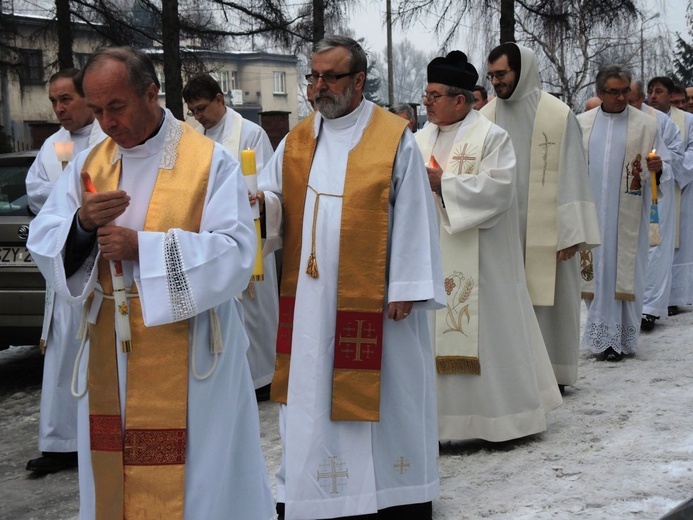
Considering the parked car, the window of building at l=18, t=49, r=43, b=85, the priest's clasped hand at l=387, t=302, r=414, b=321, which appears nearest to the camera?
the priest's clasped hand at l=387, t=302, r=414, b=321

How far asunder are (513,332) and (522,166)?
4.77 feet

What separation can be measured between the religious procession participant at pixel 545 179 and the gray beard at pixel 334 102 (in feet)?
7.16

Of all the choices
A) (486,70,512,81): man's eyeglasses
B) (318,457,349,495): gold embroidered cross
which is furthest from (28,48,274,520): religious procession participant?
(486,70,512,81): man's eyeglasses

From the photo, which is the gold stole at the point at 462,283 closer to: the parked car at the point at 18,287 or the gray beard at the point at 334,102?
the gray beard at the point at 334,102

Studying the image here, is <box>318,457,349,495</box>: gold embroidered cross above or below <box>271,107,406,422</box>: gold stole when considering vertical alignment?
below

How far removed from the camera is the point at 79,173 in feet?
12.6

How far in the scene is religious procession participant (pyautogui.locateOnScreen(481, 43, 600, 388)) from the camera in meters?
6.76

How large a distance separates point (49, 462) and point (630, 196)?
484 cm

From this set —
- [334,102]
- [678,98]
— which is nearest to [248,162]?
[334,102]

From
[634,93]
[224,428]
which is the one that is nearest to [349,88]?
[224,428]

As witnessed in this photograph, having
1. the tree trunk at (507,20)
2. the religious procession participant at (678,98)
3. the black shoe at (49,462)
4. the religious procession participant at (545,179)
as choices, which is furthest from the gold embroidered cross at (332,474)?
the tree trunk at (507,20)

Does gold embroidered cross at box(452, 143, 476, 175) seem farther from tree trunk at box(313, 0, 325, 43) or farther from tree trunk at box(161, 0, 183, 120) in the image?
tree trunk at box(313, 0, 325, 43)

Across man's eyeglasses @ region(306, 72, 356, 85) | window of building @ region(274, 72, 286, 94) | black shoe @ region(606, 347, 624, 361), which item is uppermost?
window of building @ region(274, 72, 286, 94)

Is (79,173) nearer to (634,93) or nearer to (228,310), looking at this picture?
(228,310)
